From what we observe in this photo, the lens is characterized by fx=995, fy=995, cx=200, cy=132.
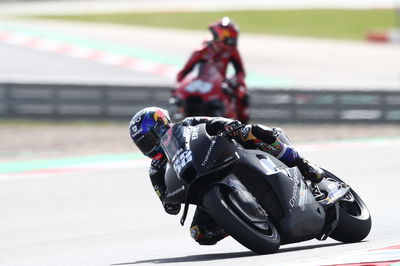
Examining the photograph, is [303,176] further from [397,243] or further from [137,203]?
[137,203]

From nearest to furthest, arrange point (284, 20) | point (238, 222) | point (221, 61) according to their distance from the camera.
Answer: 1. point (238, 222)
2. point (221, 61)
3. point (284, 20)

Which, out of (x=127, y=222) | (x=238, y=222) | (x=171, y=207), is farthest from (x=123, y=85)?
(x=238, y=222)

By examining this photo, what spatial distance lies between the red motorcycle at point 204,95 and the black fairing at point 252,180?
634 cm

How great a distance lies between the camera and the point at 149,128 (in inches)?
263

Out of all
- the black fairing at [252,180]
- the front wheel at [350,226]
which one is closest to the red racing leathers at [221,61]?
the front wheel at [350,226]

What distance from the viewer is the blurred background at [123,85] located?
996 centimetres

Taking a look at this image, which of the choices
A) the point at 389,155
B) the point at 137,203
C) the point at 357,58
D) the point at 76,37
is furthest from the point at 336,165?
the point at 76,37

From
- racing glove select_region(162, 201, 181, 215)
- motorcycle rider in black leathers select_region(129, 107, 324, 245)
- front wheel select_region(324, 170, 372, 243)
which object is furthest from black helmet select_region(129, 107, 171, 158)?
front wheel select_region(324, 170, 372, 243)

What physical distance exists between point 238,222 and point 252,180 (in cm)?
48

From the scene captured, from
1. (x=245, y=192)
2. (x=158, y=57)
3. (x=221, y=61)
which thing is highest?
(x=245, y=192)

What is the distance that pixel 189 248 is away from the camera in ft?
24.6

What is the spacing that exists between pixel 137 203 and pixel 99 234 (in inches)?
65.7

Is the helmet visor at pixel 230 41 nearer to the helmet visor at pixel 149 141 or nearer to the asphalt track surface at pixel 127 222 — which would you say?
the asphalt track surface at pixel 127 222

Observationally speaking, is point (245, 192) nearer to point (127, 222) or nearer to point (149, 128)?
point (149, 128)
